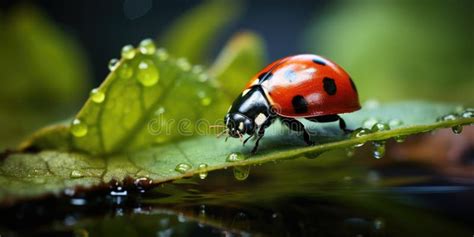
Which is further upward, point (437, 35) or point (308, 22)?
point (308, 22)

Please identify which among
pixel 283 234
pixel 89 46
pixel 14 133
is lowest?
pixel 283 234

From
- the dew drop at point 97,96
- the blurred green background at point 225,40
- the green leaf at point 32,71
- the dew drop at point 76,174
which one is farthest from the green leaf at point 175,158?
the green leaf at point 32,71

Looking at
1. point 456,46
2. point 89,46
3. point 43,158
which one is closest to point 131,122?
point 43,158

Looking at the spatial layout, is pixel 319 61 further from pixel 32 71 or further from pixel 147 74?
pixel 32 71

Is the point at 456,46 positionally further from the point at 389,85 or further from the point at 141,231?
the point at 141,231

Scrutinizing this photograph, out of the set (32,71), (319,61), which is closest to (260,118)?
(319,61)

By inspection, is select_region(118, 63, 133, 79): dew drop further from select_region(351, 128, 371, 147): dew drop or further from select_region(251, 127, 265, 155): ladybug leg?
select_region(351, 128, 371, 147): dew drop
